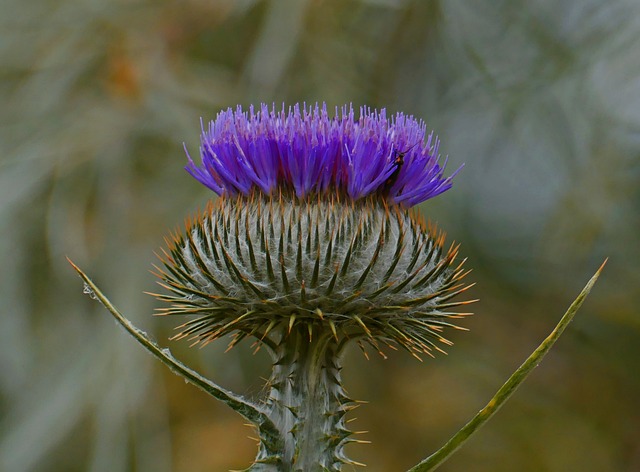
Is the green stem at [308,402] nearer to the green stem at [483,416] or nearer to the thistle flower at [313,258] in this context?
the thistle flower at [313,258]

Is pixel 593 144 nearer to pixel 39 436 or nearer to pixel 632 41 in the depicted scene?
pixel 632 41

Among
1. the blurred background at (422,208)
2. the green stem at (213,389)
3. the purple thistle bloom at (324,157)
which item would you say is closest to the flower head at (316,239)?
the purple thistle bloom at (324,157)

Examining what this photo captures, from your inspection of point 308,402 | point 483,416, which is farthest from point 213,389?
point 483,416

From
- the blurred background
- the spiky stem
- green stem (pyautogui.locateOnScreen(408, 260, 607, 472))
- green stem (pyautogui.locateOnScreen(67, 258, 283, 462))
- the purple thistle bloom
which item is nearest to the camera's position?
green stem (pyautogui.locateOnScreen(408, 260, 607, 472))

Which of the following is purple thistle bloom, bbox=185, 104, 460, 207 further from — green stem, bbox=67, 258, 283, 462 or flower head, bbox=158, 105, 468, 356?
green stem, bbox=67, 258, 283, 462

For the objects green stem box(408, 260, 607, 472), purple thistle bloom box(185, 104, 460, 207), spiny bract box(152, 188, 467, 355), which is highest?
purple thistle bloom box(185, 104, 460, 207)

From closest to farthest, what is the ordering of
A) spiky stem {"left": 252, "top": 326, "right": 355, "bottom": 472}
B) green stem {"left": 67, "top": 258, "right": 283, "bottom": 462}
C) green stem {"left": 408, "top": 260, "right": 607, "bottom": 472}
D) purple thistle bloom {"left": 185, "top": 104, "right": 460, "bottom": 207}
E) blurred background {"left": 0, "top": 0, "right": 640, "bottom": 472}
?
green stem {"left": 408, "top": 260, "right": 607, "bottom": 472}
green stem {"left": 67, "top": 258, "right": 283, "bottom": 462}
spiky stem {"left": 252, "top": 326, "right": 355, "bottom": 472}
purple thistle bloom {"left": 185, "top": 104, "right": 460, "bottom": 207}
blurred background {"left": 0, "top": 0, "right": 640, "bottom": 472}

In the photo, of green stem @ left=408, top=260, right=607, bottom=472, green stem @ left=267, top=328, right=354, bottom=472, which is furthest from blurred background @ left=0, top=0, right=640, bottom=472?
green stem @ left=408, top=260, right=607, bottom=472
